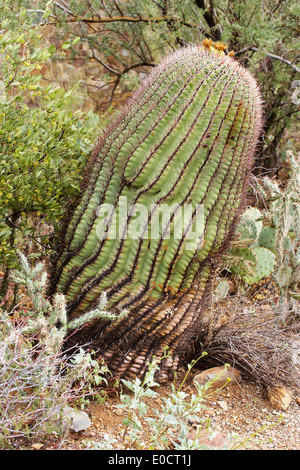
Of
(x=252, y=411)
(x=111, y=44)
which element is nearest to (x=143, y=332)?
(x=252, y=411)

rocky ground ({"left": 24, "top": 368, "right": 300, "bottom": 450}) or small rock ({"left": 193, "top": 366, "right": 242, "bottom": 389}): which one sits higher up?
small rock ({"left": 193, "top": 366, "right": 242, "bottom": 389})

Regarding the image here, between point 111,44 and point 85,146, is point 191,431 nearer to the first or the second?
point 85,146

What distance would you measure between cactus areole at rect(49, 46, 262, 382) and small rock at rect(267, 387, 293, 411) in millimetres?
597

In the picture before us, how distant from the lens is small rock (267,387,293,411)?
7.71ft

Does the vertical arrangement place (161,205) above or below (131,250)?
above

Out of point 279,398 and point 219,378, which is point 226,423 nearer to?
point 219,378

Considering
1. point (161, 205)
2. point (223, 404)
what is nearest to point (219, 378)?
point (223, 404)

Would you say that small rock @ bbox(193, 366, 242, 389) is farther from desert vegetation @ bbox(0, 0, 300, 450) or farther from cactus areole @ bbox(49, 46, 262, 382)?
cactus areole @ bbox(49, 46, 262, 382)

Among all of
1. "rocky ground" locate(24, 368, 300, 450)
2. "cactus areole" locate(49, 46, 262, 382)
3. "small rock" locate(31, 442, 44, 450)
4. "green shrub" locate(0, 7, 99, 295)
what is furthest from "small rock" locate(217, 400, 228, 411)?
"green shrub" locate(0, 7, 99, 295)

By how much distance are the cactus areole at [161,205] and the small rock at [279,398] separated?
0.60m

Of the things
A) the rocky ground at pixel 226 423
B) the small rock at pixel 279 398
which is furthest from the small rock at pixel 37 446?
the small rock at pixel 279 398

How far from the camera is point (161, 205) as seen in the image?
208 centimetres

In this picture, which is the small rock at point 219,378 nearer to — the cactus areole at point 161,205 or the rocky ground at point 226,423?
the rocky ground at point 226,423

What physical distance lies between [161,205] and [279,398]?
1.16 m
